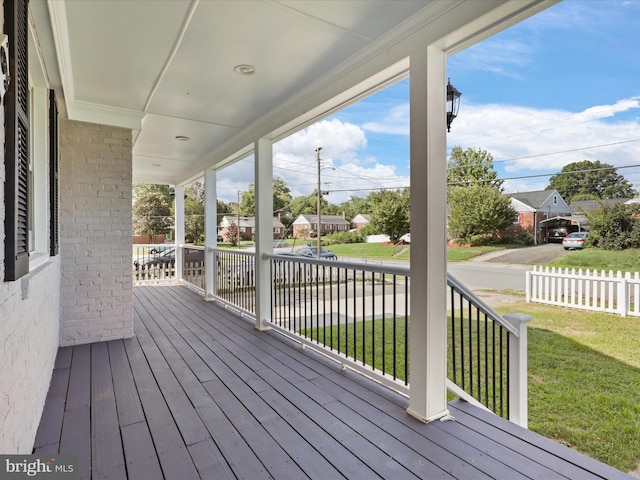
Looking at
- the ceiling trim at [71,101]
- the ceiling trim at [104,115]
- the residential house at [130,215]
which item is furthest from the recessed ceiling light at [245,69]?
the ceiling trim at [104,115]

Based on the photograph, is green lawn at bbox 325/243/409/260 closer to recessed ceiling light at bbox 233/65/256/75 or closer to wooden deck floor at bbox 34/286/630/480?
wooden deck floor at bbox 34/286/630/480

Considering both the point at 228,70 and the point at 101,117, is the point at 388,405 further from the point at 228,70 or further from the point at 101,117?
the point at 101,117

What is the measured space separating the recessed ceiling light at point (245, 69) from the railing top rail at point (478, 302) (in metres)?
2.11

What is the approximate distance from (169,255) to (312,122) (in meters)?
7.48

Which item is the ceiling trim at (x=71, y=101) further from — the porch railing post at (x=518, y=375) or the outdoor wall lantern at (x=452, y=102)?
the porch railing post at (x=518, y=375)

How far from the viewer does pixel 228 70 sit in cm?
278

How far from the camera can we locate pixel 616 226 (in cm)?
196

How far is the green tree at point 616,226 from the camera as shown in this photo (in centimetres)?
192

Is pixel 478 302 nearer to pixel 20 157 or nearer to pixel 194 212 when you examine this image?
pixel 20 157

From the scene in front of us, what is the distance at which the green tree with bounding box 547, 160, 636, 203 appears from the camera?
6.38 feet

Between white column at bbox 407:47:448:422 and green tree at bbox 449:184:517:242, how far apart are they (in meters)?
0.44

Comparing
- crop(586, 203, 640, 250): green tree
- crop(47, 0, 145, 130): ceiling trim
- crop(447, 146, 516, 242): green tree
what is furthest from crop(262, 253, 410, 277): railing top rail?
crop(47, 0, 145, 130): ceiling trim

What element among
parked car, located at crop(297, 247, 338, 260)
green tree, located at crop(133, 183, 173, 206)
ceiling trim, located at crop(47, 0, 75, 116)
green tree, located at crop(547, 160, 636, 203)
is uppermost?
green tree, located at crop(133, 183, 173, 206)

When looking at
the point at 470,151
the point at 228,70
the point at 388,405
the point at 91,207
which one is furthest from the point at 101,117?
the point at 388,405
